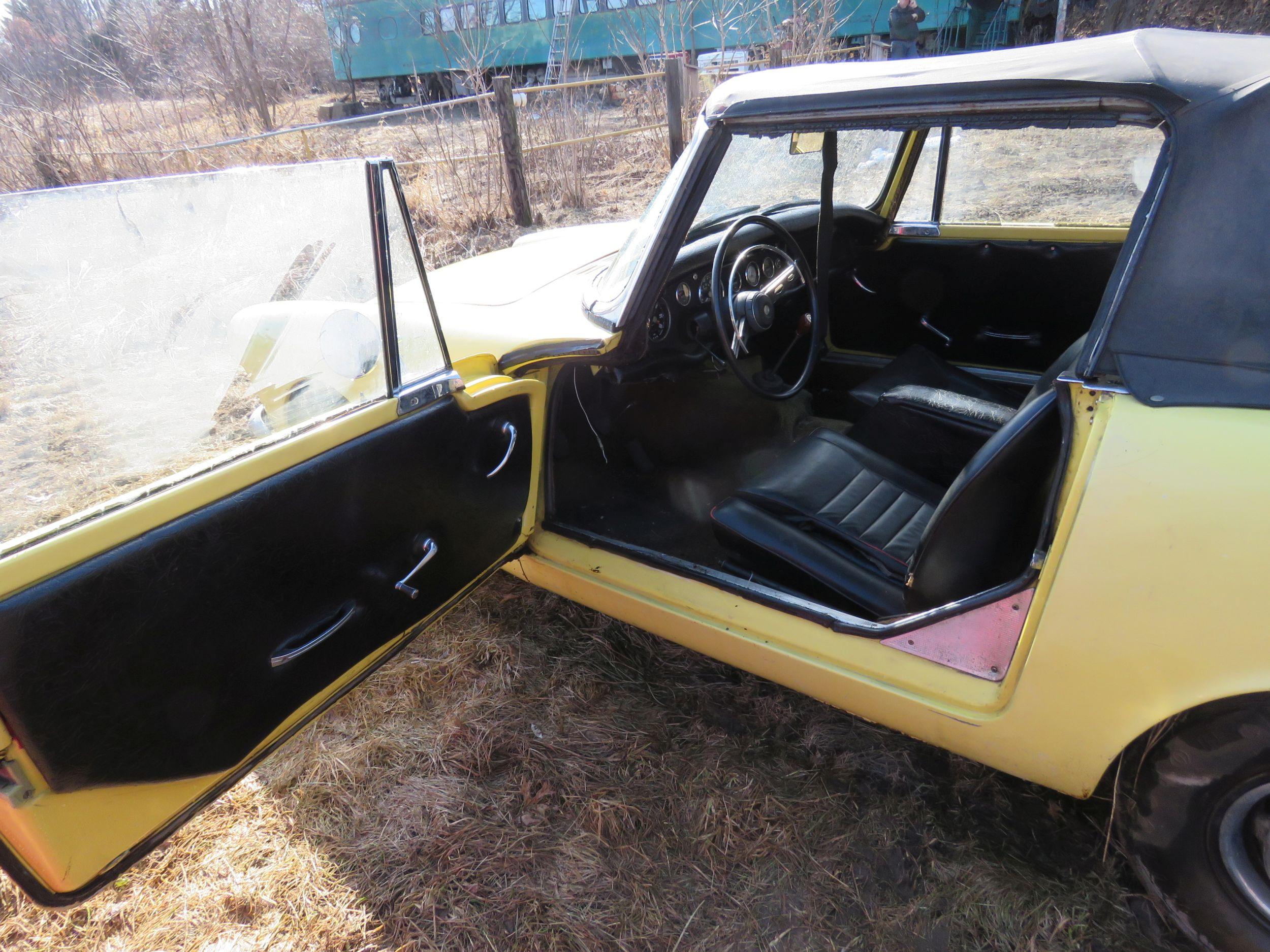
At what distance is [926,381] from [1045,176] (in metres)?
0.84

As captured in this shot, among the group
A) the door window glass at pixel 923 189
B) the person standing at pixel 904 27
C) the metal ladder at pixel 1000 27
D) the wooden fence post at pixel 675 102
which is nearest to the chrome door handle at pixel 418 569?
the door window glass at pixel 923 189

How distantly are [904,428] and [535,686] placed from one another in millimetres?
1399

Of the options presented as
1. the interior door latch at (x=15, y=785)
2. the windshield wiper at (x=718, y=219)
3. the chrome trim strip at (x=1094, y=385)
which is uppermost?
the windshield wiper at (x=718, y=219)

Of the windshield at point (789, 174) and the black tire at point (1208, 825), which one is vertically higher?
the windshield at point (789, 174)

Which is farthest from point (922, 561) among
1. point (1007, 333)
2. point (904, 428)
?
point (1007, 333)

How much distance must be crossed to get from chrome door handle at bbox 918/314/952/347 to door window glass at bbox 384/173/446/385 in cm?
221

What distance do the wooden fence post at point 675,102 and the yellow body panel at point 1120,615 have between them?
6866 mm

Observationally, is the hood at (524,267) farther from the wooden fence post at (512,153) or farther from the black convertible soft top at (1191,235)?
the wooden fence post at (512,153)

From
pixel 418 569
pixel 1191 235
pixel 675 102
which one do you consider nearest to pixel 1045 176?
pixel 1191 235

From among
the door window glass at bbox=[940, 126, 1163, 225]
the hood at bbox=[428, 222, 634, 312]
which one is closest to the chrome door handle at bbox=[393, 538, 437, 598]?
the hood at bbox=[428, 222, 634, 312]

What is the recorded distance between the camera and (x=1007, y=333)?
118 inches

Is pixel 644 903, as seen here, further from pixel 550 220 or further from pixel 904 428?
pixel 550 220

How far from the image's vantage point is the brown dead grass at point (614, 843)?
1.69m

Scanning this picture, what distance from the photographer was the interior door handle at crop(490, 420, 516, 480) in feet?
6.15
